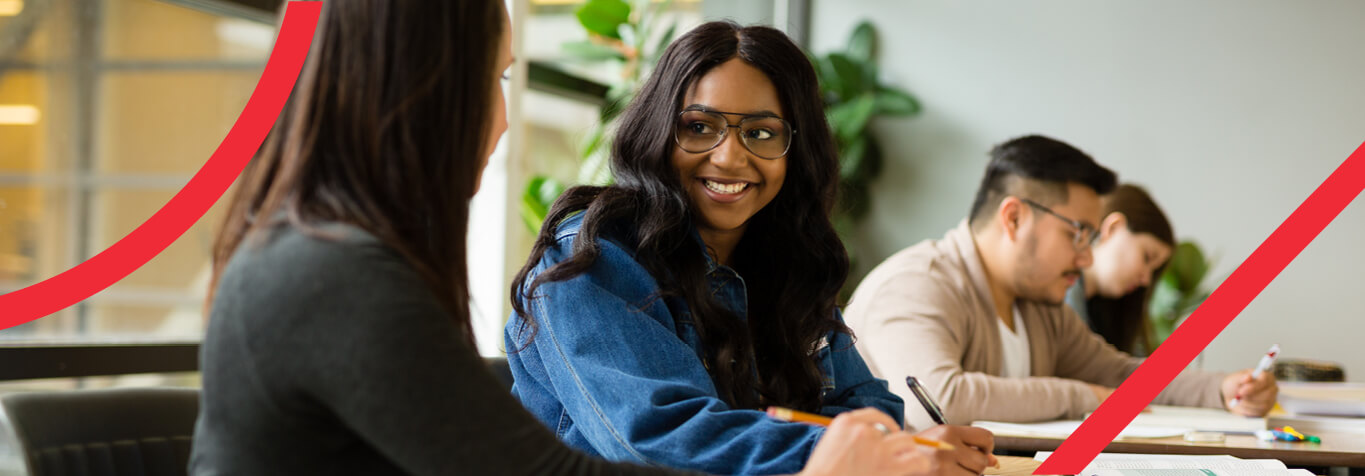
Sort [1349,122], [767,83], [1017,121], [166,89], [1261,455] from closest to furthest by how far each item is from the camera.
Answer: [767,83], [1261,455], [166,89], [1349,122], [1017,121]

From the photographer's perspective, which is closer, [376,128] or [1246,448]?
[376,128]

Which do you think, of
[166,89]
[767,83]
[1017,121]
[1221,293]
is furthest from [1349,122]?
[166,89]

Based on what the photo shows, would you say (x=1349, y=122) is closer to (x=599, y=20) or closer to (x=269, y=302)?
(x=599, y=20)

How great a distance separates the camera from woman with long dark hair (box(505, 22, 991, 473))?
139cm

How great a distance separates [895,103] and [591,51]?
162 cm

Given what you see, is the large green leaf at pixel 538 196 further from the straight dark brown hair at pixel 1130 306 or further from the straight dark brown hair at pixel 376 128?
the straight dark brown hair at pixel 376 128

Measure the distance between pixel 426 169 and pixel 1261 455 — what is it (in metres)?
1.72

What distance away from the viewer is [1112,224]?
4117 millimetres

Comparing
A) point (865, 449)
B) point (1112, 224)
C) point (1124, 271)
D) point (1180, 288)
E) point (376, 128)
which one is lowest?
point (1180, 288)

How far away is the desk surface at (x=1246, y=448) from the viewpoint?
207 centimetres

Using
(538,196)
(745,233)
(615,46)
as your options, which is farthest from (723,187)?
(615,46)

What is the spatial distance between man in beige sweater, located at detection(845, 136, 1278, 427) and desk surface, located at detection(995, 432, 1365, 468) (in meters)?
0.27

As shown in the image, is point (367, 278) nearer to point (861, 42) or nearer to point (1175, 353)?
point (1175, 353)

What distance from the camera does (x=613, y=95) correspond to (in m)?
4.65
